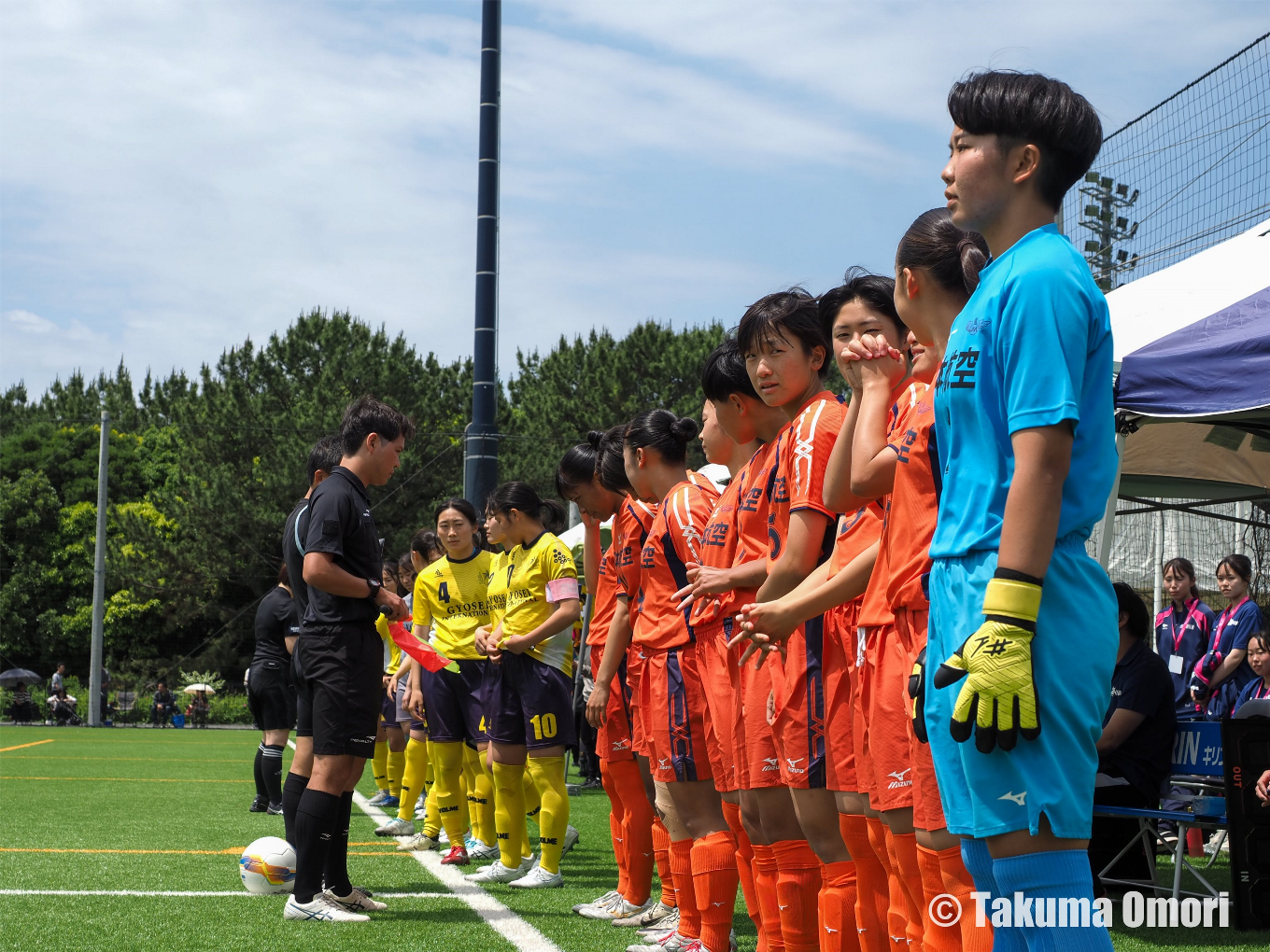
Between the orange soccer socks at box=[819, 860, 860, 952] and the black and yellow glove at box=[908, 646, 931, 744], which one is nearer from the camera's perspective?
the black and yellow glove at box=[908, 646, 931, 744]

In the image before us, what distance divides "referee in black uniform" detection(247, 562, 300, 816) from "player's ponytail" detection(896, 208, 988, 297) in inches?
326

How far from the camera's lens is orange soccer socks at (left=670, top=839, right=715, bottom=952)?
15.3ft

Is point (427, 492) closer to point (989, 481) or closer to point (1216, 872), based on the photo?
point (1216, 872)

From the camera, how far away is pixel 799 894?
3.63 metres

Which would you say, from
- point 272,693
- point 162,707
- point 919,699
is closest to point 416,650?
point 919,699

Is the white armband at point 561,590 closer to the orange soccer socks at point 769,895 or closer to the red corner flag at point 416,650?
the red corner flag at point 416,650

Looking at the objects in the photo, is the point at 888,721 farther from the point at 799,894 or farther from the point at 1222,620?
the point at 1222,620

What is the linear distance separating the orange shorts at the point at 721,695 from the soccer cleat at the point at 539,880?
8.45ft

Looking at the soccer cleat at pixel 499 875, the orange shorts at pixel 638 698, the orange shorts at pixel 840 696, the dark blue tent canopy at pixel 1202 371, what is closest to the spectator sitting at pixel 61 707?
the soccer cleat at pixel 499 875

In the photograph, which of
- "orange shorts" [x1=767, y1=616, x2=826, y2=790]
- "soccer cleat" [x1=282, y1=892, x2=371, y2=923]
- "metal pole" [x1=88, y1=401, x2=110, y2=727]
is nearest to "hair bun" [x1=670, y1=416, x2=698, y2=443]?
"orange shorts" [x1=767, y1=616, x2=826, y2=790]

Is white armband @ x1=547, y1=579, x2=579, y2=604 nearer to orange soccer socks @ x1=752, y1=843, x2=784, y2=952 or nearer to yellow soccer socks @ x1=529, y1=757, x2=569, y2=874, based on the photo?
yellow soccer socks @ x1=529, y1=757, x2=569, y2=874

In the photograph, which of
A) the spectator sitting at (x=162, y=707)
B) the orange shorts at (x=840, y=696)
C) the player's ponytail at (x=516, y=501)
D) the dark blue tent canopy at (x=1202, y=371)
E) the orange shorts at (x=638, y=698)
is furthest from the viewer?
the spectator sitting at (x=162, y=707)

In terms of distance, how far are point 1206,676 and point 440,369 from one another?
41457 millimetres

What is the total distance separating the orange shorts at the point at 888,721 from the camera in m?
2.79
